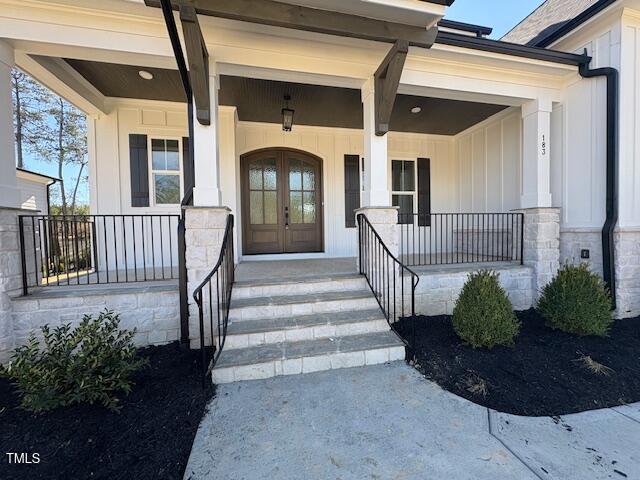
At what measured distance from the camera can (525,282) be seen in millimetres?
4266

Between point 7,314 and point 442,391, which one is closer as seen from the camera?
point 442,391

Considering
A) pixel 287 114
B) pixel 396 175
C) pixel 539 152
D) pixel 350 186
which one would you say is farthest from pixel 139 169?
pixel 539 152

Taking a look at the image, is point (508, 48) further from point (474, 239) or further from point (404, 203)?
point (474, 239)

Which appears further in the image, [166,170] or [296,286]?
[166,170]

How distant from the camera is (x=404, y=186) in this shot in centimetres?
633

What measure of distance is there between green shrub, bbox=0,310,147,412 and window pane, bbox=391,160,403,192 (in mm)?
5432

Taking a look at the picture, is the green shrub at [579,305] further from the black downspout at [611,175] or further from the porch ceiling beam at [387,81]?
the porch ceiling beam at [387,81]

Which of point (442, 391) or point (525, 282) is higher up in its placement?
point (525, 282)

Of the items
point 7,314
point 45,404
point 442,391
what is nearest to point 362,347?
point 442,391

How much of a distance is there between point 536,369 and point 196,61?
4.21 meters

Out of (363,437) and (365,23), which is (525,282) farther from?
(365,23)

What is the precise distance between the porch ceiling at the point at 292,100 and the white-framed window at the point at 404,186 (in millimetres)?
765

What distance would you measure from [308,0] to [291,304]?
2870mm

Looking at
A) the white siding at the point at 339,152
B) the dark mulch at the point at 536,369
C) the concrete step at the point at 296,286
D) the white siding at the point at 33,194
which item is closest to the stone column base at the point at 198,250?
the concrete step at the point at 296,286
